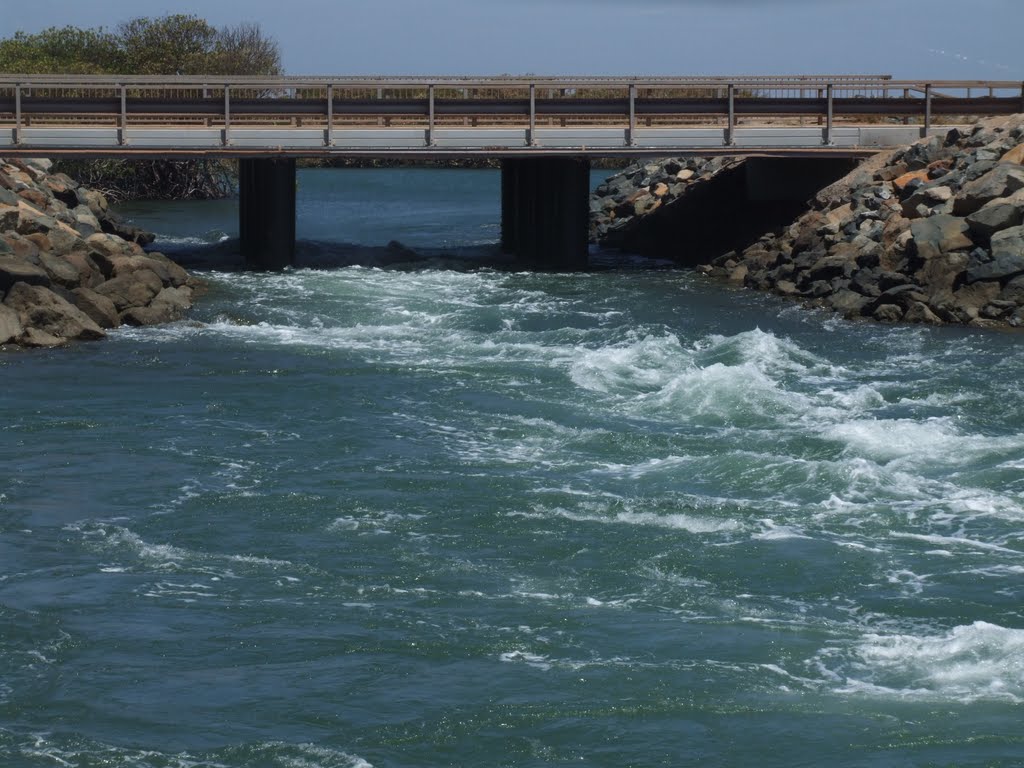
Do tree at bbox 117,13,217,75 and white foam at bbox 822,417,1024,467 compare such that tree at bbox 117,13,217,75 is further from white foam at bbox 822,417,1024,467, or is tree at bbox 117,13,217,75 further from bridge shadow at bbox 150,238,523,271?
white foam at bbox 822,417,1024,467

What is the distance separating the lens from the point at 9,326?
28625mm

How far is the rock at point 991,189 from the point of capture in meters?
34.2

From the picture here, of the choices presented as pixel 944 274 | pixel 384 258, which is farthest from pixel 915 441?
pixel 384 258

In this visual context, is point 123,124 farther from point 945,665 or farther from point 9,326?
point 945,665

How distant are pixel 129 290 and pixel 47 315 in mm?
3338

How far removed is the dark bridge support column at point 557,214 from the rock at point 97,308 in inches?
622

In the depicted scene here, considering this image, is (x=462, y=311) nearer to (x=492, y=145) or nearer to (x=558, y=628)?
(x=492, y=145)

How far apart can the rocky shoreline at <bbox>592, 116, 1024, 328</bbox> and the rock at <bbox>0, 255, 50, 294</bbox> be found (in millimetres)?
16346

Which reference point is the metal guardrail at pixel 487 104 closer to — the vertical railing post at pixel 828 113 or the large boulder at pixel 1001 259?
the vertical railing post at pixel 828 113

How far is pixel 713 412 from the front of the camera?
23.9 metres

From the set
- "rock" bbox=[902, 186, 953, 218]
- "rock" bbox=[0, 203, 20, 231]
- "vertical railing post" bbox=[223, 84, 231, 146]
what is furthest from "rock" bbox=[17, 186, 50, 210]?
"rock" bbox=[902, 186, 953, 218]

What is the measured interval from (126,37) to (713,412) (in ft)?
215

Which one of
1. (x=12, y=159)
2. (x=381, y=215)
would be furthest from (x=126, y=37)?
(x=12, y=159)

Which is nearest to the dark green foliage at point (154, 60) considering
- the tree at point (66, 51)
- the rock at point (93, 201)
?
the tree at point (66, 51)
